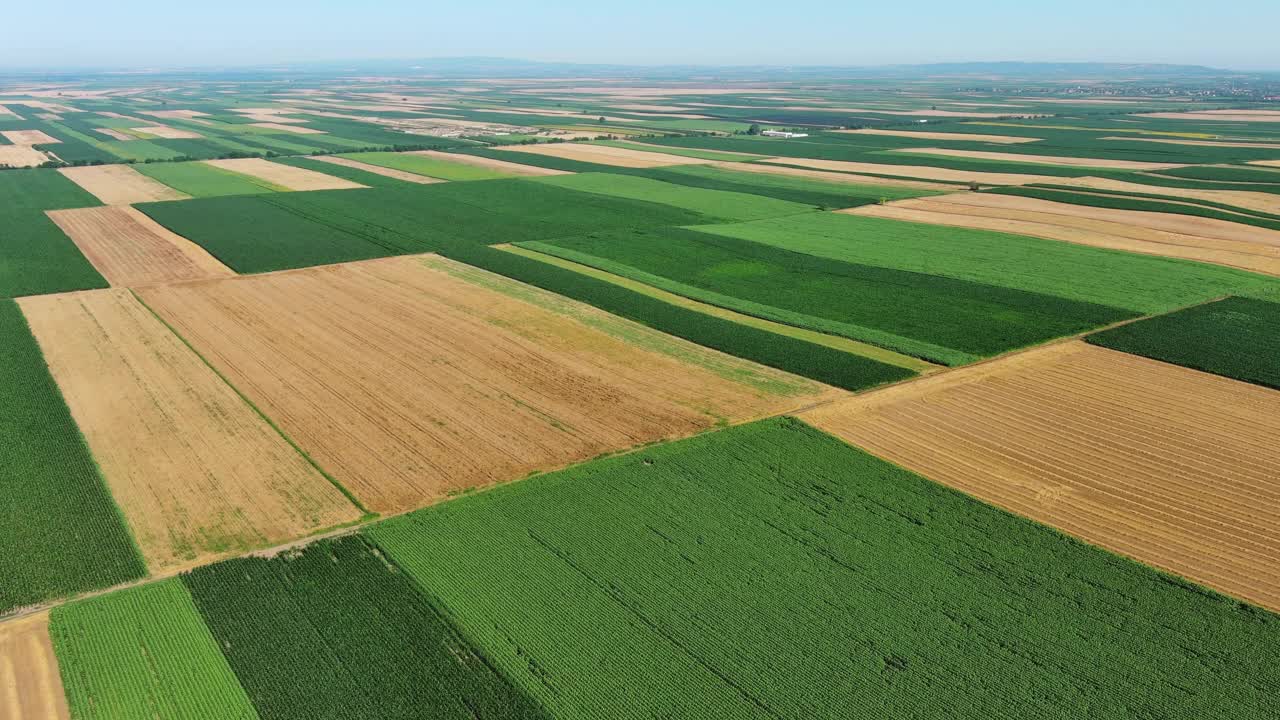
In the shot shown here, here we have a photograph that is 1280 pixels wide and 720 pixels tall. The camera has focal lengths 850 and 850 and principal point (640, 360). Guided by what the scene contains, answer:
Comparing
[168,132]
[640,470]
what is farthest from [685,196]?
[168,132]

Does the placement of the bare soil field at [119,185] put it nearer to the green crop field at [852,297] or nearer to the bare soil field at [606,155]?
the green crop field at [852,297]

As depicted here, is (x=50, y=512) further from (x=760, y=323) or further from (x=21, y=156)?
(x=21, y=156)

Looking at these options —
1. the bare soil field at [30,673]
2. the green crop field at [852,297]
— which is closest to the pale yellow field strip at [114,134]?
the green crop field at [852,297]

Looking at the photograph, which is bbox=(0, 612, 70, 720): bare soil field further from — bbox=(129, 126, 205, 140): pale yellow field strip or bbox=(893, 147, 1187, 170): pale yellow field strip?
bbox=(129, 126, 205, 140): pale yellow field strip

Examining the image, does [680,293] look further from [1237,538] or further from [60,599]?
[60,599]

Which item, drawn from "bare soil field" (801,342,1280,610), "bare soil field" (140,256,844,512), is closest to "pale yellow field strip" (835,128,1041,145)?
"bare soil field" (801,342,1280,610)

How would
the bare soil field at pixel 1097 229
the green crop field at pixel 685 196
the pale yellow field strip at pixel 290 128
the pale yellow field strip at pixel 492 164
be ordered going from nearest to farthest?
the bare soil field at pixel 1097 229 < the green crop field at pixel 685 196 < the pale yellow field strip at pixel 492 164 < the pale yellow field strip at pixel 290 128

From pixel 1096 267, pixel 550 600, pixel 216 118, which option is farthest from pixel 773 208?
pixel 216 118
